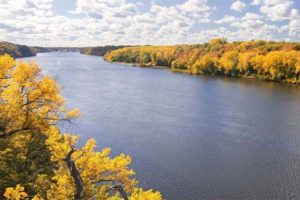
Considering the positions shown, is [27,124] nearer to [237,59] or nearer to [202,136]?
[202,136]

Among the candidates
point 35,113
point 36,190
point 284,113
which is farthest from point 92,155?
point 284,113

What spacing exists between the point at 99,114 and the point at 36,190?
2750 cm

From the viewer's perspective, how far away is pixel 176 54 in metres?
115

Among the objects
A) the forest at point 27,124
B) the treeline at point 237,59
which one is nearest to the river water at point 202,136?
the forest at point 27,124

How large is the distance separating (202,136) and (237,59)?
187 feet

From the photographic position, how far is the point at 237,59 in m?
86.1

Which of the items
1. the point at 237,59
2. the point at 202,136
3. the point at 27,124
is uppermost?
Answer: the point at 237,59

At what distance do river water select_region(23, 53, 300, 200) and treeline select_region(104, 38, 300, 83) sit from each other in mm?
18088

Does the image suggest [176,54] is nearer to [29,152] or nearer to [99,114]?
[99,114]

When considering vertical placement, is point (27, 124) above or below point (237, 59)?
below

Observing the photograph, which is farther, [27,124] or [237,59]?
[237,59]

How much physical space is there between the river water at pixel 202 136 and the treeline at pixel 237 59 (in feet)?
59.3

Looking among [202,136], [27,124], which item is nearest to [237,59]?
[202,136]

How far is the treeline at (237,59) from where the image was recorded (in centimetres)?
7490
